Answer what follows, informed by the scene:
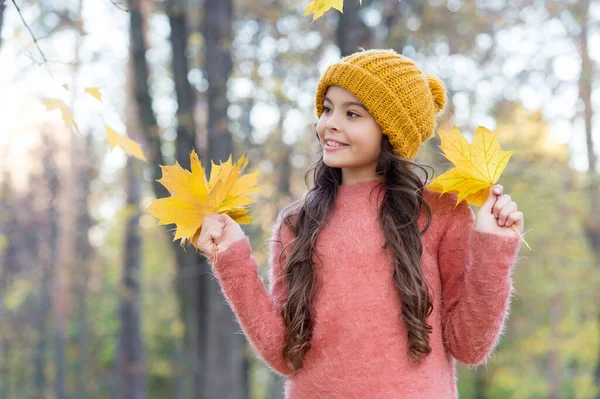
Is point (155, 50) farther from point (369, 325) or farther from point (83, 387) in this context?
point (83, 387)

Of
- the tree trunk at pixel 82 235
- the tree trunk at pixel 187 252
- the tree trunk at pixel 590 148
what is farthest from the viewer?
the tree trunk at pixel 82 235

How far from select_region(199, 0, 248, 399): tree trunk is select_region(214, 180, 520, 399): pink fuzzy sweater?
4.50 meters

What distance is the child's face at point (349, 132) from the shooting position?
2.26 meters

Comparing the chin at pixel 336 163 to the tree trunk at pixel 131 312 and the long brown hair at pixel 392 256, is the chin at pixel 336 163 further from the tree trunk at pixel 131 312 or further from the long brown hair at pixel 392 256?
the tree trunk at pixel 131 312

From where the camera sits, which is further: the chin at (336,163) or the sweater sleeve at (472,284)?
the chin at (336,163)

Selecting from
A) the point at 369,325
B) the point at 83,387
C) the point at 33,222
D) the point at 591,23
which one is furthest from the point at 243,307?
the point at 83,387

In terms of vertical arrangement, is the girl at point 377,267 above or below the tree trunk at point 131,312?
above

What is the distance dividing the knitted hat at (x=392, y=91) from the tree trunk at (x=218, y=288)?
447cm

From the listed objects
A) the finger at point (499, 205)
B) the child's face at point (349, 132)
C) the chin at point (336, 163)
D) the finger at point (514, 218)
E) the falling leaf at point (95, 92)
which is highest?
the falling leaf at point (95, 92)

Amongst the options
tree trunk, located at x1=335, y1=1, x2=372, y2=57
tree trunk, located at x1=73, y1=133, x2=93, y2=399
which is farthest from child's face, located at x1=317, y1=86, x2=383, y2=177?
tree trunk, located at x1=73, y1=133, x2=93, y2=399

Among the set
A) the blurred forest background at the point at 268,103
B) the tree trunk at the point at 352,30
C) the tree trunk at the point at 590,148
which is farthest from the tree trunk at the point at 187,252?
the tree trunk at the point at 590,148

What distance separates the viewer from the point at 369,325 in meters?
2.12

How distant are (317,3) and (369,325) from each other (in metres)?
1.00

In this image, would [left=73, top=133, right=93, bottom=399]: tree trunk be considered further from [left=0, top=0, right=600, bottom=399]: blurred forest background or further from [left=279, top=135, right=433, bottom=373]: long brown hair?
[left=279, top=135, right=433, bottom=373]: long brown hair
